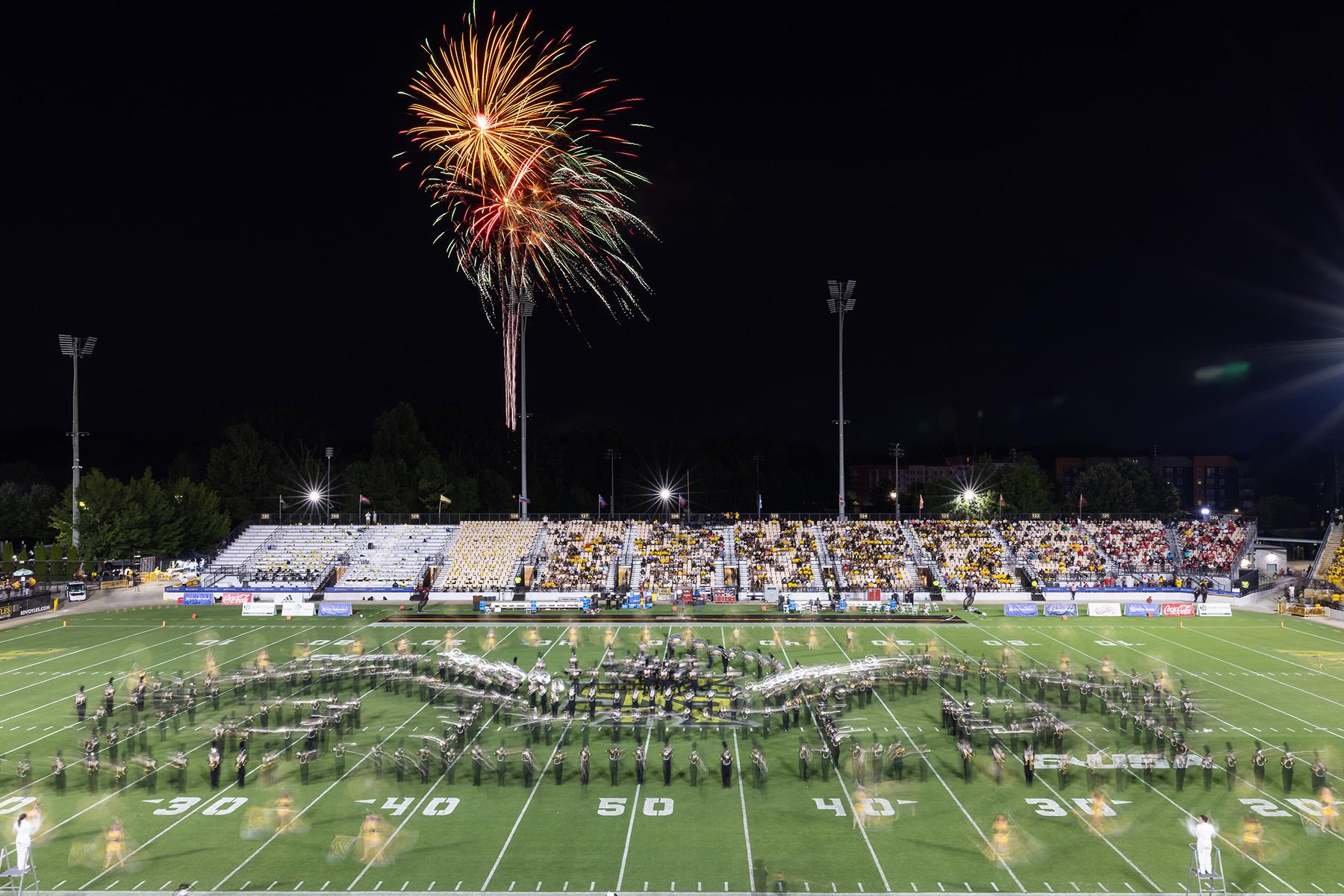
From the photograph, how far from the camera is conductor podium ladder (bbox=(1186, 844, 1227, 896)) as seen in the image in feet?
40.1

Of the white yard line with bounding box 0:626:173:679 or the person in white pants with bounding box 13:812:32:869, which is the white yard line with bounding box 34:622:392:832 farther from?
the white yard line with bounding box 0:626:173:679

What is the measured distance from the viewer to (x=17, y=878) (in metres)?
12.9

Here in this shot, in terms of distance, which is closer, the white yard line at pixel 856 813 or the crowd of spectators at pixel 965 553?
the white yard line at pixel 856 813

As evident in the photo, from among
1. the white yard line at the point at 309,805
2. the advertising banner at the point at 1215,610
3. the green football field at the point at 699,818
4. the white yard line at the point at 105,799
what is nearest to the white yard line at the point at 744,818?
the green football field at the point at 699,818

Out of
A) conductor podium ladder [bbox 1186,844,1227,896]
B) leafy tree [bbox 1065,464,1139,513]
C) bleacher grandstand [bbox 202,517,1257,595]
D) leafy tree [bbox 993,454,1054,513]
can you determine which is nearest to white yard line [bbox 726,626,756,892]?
conductor podium ladder [bbox 1186,844,1227,896]

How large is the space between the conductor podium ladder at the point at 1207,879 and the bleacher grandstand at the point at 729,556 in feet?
114

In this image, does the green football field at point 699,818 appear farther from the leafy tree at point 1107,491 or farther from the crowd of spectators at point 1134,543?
the leafy tree at point 1107,491

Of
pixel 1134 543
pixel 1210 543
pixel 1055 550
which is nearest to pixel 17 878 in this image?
pixel 1055 550

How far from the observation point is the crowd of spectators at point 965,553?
169 ft

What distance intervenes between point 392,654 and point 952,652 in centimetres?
2013

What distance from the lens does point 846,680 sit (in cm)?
2608

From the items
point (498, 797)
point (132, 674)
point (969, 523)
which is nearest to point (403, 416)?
point (969, 523)

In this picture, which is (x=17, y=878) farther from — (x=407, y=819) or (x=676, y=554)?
(x=676, y=554)

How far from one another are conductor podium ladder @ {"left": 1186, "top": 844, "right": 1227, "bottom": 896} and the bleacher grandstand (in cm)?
3481
